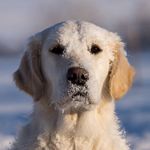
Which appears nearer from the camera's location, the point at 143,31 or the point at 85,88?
the point at 85,88

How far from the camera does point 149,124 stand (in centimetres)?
1437

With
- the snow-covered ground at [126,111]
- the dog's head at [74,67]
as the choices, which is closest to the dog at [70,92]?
the dog's head at [74,67]

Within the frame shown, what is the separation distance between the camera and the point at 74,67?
21.4 feet

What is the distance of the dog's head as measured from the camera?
21.6 feet

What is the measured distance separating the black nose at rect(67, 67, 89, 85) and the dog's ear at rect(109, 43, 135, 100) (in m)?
0.51

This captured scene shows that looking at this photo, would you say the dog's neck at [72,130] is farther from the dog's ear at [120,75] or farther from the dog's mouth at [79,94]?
the dog's mouth at [79,94]

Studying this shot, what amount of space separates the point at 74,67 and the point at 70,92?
0.22 m

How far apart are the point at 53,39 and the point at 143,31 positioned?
19.6 metres

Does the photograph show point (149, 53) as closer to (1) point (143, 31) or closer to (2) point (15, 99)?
(1) point (143, 31)

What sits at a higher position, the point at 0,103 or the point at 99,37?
the point at 0,103

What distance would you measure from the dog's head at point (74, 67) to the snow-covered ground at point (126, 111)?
0.44 m

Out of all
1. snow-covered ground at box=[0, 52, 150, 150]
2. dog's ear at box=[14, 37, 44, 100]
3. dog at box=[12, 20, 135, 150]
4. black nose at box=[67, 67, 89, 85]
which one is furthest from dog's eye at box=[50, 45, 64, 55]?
snow-covered ground at box=[0, 52, 150, 150]

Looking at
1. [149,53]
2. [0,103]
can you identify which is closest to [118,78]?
[0,103]

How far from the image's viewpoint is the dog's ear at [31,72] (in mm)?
6939
